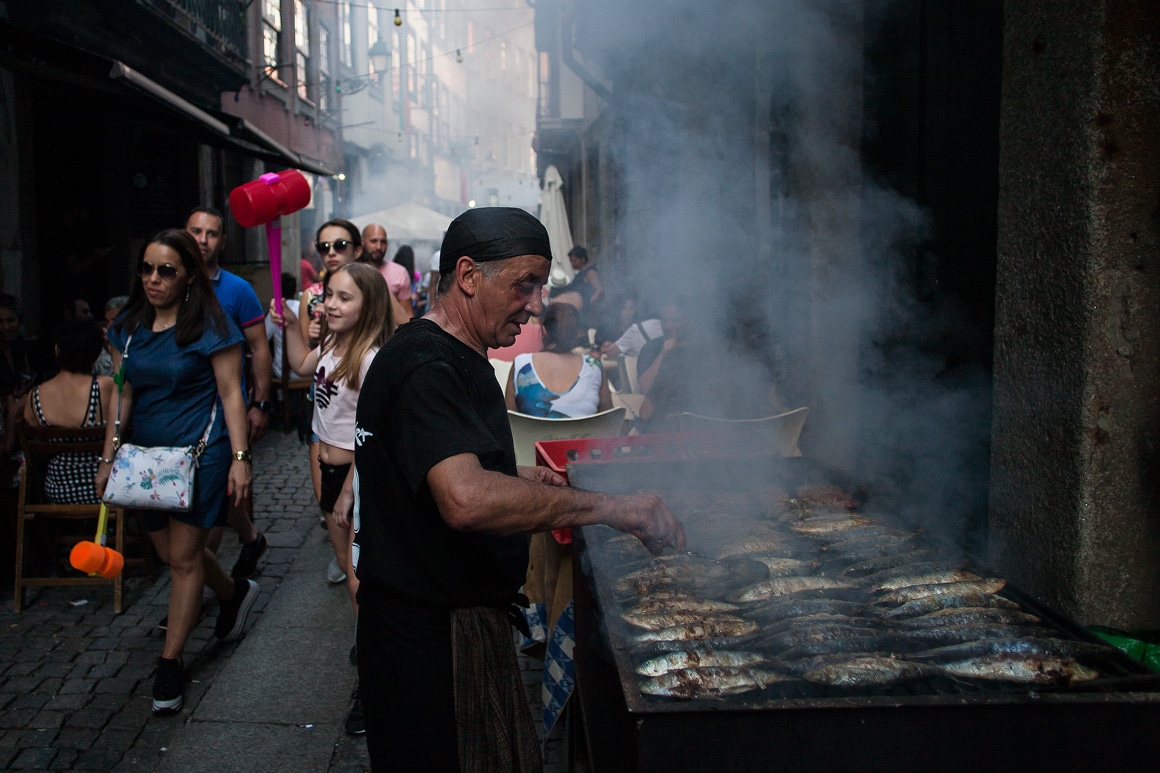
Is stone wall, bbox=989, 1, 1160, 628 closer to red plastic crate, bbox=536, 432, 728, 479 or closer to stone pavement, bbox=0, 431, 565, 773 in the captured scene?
red plastic crate, bbox=536, 432, 728, 479

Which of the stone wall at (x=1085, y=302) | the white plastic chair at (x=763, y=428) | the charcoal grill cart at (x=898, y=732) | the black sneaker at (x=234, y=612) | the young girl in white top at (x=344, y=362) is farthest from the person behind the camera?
the white plastic chair at (x=763, y=428)

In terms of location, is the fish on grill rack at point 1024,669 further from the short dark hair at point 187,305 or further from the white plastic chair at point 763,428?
the short dark hair at point 187,305

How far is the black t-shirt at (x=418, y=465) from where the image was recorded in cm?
184

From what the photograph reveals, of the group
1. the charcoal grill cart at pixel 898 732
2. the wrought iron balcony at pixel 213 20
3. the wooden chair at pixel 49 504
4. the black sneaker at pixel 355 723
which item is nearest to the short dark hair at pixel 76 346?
the wooden chair at pixel 49 504

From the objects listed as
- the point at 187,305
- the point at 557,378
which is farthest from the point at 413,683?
the point at 557,378

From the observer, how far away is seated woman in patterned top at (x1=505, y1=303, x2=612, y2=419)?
16.4ft

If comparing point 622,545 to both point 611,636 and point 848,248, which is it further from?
point 848,248

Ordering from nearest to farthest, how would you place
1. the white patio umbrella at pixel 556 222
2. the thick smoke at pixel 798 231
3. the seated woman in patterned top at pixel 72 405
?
1. the thick smoke at pixel 798 231
2. the seated woman in patterned top at pixel 72 405
3. the white patio umbrella at pixel 556 222

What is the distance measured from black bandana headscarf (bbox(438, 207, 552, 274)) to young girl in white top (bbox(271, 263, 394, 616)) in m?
2.11

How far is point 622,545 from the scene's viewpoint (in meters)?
2.99

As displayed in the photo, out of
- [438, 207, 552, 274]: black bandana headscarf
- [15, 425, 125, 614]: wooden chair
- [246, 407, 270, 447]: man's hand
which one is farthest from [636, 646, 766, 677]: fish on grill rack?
[15, 425, 125, 614]: wooden chair

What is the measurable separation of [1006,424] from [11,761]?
3.96m

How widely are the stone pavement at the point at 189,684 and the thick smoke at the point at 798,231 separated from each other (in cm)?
217

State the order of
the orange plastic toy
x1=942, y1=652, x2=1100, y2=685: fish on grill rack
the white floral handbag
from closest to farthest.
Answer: x1=942, y1=652, x2=1100, y2=685: fish on grill rack → the orange plastic toy → the white floral handbag
